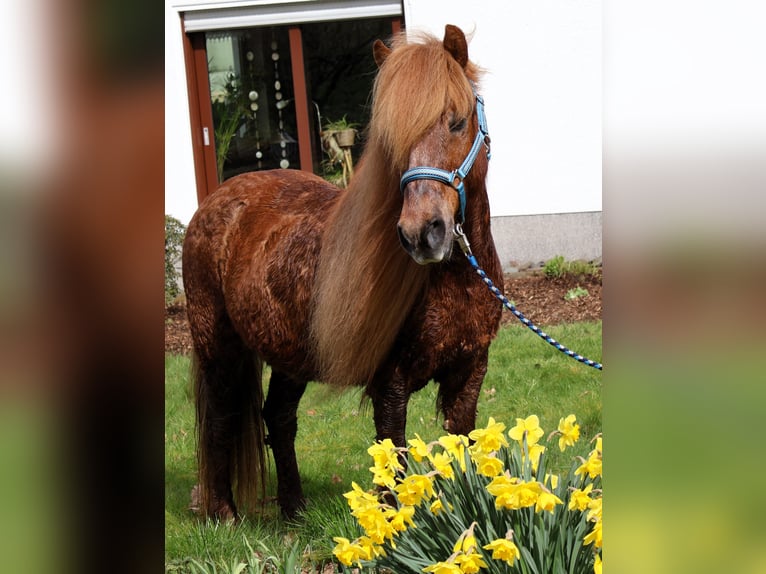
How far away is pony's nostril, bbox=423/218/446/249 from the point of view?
2.20m

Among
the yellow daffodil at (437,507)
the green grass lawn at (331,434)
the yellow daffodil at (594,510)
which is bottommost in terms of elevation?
the green grass lawn at (331,434)

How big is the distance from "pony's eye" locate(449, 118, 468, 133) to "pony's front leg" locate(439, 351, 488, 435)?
88 cm

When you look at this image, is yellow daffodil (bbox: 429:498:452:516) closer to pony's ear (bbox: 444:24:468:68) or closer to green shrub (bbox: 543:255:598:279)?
pony's ear (bbox: 444:24:468:68)

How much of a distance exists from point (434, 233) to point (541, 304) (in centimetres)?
527

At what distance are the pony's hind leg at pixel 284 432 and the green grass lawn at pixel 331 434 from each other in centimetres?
13

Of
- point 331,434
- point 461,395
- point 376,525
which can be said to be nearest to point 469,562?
point 376,525

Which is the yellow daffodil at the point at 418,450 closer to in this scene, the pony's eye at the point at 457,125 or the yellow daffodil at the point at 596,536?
the yellow daffodil at the point at 596,536

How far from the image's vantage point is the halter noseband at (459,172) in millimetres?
2285

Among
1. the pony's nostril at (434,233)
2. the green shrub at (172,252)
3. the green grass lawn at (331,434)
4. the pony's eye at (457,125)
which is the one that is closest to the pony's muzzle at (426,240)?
the pony's nostril at (434,233)

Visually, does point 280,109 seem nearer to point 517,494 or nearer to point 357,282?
point 357,282

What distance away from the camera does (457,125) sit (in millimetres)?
2402
